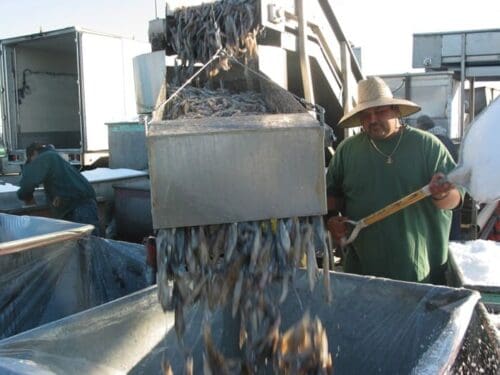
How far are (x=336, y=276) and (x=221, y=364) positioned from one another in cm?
70

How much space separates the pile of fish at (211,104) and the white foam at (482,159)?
3.82ft

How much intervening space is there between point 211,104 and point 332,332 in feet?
4.85

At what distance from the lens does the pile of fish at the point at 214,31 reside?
3.77 meters

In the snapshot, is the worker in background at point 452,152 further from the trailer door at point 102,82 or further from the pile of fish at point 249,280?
the trailer door at point 102,82

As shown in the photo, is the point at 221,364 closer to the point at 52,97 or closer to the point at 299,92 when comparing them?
the point at 299,92

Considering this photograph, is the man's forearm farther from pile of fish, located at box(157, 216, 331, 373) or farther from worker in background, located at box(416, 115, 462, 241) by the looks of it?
worker in background, located at box(416, 115, 462, 241)

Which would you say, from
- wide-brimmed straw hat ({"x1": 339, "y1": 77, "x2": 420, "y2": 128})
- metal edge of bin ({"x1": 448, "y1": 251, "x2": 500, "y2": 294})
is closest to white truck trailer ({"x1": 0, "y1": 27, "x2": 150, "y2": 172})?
wide-brimmed straw hat ({"x1": 339, "y1": 77, "x2": 420, "y2": 128})

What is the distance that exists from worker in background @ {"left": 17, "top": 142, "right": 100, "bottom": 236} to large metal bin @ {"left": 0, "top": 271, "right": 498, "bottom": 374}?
3.32m

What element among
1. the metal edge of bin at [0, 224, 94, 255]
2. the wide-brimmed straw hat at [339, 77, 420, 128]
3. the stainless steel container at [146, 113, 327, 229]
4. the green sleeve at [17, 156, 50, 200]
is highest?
the wide-brimmed straw hat at [339, 77, 420, 128]

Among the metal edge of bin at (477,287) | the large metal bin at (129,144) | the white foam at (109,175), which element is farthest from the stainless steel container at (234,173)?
the large metal bin at (129,144)

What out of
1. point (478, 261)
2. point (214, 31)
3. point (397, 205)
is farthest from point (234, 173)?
point (214, 31)

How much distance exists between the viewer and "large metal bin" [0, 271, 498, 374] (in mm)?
1906

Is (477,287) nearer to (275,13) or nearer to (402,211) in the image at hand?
(402,211)

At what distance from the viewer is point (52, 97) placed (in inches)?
420
